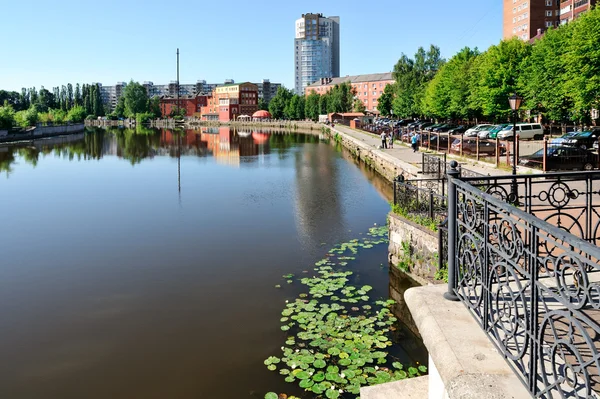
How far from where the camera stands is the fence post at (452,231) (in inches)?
172

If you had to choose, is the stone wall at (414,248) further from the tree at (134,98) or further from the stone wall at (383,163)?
the tree at (134,98)

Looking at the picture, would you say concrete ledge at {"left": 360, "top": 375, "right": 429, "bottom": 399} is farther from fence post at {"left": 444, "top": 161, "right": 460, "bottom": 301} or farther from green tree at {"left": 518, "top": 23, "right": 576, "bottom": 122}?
green tree at {"left": 518, "top": 23, "right": 576, "bottom": 122}

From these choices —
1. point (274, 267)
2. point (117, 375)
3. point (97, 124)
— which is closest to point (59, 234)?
point (274, 267)

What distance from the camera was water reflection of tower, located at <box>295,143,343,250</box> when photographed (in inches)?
698

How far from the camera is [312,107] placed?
434 ft

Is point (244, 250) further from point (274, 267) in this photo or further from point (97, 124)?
point (97, 124)

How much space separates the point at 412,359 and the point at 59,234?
13.6m

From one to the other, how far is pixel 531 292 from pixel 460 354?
29.8 inches

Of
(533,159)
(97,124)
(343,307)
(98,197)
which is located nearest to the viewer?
(343,307)

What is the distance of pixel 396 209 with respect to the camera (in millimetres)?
14586

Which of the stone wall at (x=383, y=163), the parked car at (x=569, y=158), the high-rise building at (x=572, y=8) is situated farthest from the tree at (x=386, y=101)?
the parked car at (x=569, y=158)

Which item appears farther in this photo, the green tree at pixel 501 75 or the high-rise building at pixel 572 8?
the high-rise building at pixel 572 8

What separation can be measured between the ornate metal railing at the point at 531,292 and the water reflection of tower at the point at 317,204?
1190cm

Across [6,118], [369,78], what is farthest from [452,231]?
[369,78]
